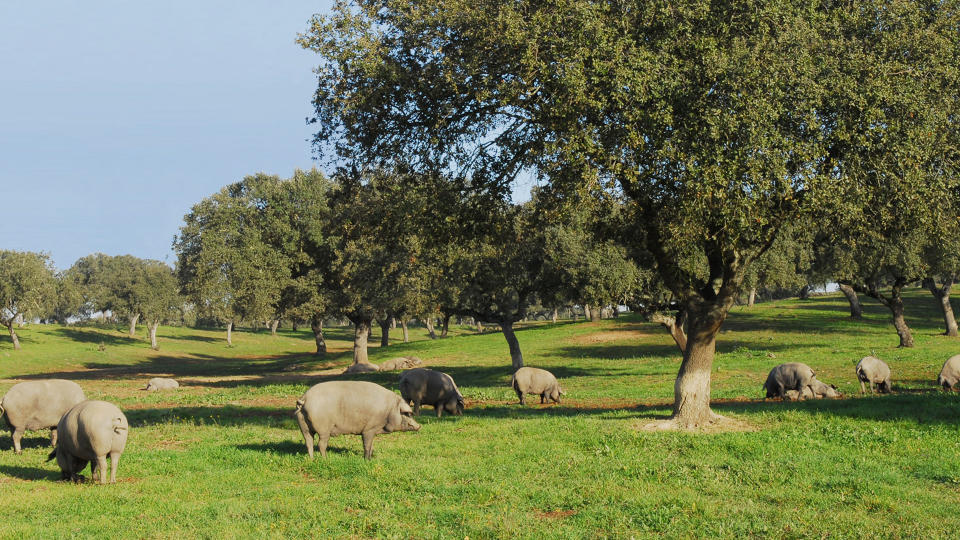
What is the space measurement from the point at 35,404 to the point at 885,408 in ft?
76.5

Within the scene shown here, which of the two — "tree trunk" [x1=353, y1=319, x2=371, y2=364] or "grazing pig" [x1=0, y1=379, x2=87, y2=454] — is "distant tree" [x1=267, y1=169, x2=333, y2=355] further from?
A: "grazing pig" [x1=0, y1=379, x2=87, y2=454]

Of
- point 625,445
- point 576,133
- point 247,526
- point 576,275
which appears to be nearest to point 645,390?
point 576,275

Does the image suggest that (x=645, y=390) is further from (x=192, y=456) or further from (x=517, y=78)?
(x=192, y=456)

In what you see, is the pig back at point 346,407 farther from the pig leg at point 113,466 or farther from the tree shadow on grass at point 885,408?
the tree shadow on grass at point 885,408

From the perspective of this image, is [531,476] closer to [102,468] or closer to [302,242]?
[102,468]


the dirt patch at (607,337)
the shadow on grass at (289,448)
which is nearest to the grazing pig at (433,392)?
the shadow on grass at (289,448)

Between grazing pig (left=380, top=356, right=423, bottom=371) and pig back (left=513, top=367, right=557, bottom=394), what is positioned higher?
pig back (left=513, top=367, right=557, bottom=394)

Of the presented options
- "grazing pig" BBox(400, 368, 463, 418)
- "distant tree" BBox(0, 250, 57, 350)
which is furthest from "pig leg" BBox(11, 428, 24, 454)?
"distant tree" BBox(0, 250, 57, 350)

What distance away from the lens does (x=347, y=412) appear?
16359 mm

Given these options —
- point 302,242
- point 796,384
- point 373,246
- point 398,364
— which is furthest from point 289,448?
point 302,242

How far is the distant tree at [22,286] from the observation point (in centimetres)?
7800

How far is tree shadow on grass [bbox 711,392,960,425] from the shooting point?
19.2 meters

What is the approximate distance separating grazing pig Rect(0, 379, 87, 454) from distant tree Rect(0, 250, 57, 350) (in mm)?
70864

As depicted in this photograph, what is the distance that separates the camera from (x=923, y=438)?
16.6 metres
